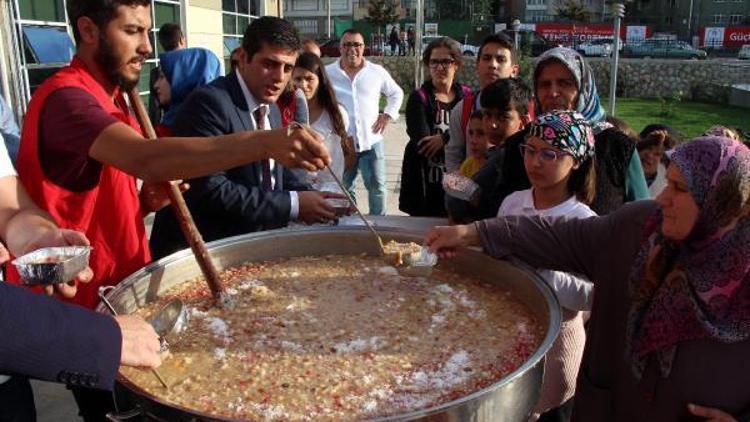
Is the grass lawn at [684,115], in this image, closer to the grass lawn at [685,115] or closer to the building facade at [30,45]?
the grass lawn at [685,115]

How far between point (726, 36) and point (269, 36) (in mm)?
41870

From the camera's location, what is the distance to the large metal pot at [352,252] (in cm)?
130

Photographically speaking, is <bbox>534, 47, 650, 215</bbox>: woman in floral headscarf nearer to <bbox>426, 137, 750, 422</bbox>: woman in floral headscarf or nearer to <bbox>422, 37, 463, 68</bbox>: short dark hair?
<bbox>426, 137, 750, 422</bbox>: woman in floral headscarf

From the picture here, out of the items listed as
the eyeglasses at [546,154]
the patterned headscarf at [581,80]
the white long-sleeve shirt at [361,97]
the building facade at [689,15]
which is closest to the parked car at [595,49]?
the building facade at [689,15]

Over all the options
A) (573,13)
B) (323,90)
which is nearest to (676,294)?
(323,90)

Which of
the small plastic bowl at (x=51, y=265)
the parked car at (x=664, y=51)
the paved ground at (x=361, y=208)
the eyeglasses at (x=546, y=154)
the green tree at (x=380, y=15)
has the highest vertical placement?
the green tree at (x=380, y=15)

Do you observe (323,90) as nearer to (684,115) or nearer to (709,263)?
(709,263)

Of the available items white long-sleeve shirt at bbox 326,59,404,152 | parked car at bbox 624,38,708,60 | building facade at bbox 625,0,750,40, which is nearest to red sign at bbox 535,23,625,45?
parked car at bbox 624,38,708,60

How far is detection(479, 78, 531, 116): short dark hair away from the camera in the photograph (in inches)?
125

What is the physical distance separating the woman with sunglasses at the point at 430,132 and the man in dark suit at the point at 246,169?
176 centimetres

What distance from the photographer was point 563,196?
2.39m

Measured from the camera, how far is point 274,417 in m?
1.42

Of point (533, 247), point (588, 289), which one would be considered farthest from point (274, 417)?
point (588, 289)

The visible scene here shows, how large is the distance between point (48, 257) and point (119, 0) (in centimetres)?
86
